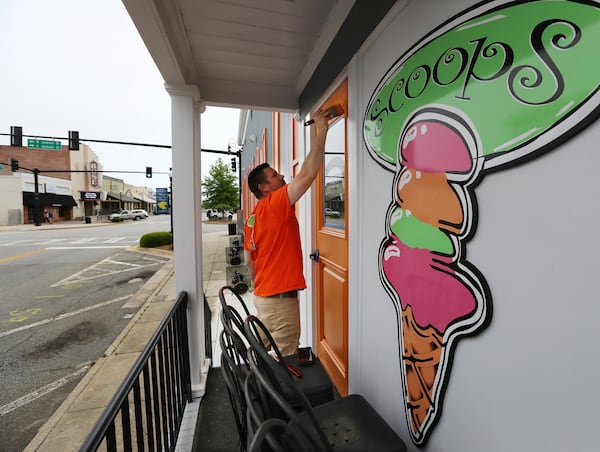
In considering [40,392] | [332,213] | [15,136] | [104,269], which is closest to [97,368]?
[40,392]

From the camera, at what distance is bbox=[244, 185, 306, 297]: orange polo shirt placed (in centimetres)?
214

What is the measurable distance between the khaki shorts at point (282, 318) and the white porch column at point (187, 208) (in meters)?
0.65

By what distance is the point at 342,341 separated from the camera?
2250 millimetres

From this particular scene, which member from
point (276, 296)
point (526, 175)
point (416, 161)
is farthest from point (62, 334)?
point (526, 175)

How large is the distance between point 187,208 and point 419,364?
2015 millimetres

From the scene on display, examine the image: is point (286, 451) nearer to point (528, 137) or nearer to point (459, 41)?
point (528, 137)

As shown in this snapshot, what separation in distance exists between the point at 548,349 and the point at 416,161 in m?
0.78

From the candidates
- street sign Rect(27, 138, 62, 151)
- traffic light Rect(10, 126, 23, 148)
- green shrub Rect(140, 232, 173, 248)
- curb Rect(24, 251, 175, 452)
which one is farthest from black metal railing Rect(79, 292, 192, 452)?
street sign Rect(27, 138, 62, 151)

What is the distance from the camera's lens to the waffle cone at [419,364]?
1.18 meters

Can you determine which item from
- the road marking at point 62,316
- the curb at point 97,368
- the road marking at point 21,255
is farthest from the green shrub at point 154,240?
the road marking at point 62,316

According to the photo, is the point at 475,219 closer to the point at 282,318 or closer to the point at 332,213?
the point at 332,213

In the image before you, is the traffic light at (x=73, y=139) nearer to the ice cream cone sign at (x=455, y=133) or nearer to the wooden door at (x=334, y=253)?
the wooden door at (x=334, y=253)

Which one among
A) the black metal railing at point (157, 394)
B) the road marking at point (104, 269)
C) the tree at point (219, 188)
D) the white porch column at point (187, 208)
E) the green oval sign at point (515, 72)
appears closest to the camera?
the green oval sign at point (515, 72)

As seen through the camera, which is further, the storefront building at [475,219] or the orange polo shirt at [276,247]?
the orange polo shirt at [276,247]
